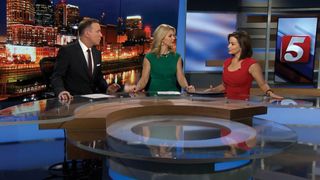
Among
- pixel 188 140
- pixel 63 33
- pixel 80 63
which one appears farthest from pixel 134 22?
pixel 188 140

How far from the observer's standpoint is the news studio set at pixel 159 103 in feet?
6.55

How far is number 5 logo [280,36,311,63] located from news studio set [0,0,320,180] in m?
0.01

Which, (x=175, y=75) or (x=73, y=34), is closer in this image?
(x=175, y=75)

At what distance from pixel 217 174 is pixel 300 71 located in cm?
415

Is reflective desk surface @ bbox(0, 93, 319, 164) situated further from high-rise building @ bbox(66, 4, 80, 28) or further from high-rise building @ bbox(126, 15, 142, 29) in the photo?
high-rise building @ bbox(126, 15, 142, 29)

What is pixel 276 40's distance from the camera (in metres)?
5.71

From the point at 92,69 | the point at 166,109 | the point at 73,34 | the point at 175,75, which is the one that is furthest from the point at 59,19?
the point at 166,109

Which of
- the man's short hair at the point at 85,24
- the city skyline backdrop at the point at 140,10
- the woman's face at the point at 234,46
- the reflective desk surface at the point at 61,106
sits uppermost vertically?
the city skyline backdrop at the point at 140,10

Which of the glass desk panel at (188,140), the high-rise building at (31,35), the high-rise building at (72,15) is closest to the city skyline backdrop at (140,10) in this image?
the high-rise building at (72,15)

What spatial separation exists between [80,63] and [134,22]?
87.0 inches

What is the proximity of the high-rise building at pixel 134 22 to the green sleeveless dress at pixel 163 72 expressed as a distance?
196cm

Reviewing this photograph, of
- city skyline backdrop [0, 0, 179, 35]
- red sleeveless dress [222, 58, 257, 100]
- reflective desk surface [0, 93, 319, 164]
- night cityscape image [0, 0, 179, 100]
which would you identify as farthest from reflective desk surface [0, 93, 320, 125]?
city skyline backdrop [0, 0, 179, 35]

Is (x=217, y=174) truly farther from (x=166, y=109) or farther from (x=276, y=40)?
(x=276, y=40)

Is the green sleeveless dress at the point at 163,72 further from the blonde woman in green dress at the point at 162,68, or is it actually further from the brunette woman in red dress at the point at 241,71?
the brunette woman in red dress at the point at 241,71
